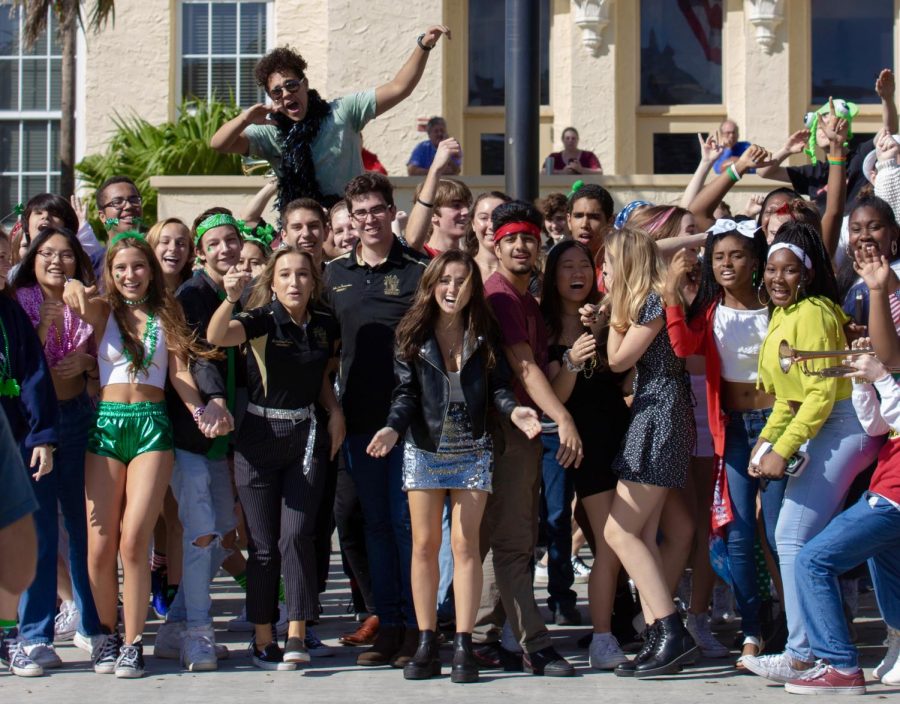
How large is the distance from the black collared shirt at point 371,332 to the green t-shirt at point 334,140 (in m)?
1.68

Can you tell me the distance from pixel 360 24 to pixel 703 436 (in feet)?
37.2

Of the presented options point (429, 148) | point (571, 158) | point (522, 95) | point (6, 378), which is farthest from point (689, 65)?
point (6, 378)

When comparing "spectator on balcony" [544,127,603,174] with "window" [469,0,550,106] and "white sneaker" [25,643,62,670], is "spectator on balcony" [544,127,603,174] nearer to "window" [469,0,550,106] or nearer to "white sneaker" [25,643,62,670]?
"window" [469,0,550,106]

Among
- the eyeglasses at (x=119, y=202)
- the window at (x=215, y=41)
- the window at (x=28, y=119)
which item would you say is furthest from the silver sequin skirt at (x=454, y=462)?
the window at (x=28, y=119)

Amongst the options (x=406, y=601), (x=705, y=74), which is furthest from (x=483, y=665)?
(x=705, y=74)

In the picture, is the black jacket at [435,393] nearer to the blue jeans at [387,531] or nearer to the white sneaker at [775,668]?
the blue jeans at [387,531]

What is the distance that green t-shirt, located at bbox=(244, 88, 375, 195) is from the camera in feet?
27.5

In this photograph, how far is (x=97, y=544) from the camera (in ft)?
21.5

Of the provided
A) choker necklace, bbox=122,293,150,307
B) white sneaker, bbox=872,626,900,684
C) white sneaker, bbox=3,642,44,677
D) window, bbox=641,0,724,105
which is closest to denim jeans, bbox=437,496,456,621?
choker necklace, bbox=122,293,150,307

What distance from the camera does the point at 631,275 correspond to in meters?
6.51

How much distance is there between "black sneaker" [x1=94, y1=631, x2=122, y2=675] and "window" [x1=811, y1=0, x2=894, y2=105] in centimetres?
1443

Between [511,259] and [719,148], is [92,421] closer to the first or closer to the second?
[511,259]

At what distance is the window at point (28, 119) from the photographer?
64.8ft

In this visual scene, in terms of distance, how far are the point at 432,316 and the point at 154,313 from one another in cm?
131
